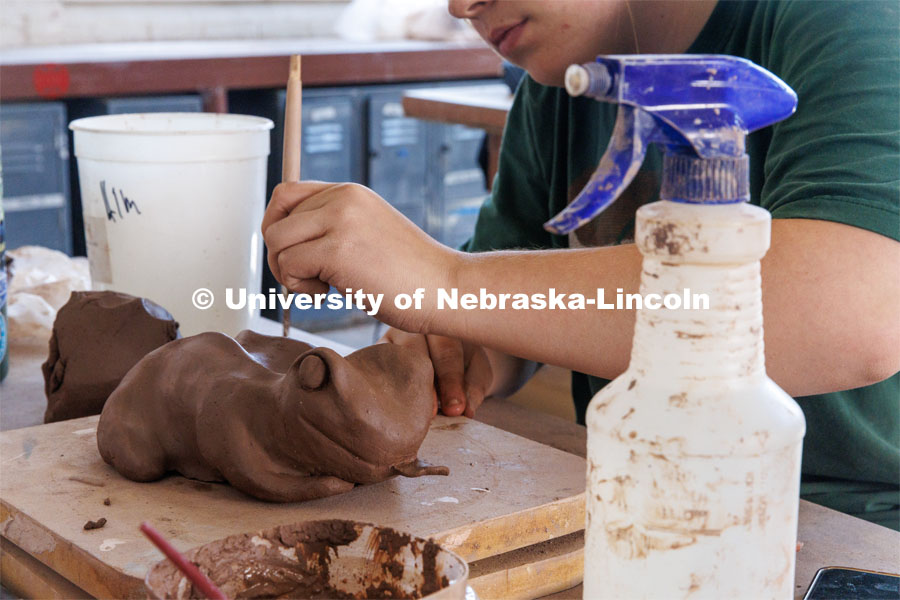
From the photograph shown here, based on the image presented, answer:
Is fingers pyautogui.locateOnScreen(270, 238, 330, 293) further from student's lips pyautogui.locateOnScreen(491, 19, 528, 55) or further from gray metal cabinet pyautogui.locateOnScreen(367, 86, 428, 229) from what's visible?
gray metal cabinet pyautogui.locateOnScreen(367, 86, 428, 229)

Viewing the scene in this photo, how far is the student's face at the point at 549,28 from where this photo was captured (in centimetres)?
116

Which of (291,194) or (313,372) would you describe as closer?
(313,372)

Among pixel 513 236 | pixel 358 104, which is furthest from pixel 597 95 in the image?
pixel 358 104

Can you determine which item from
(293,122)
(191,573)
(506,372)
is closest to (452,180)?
(506,372)

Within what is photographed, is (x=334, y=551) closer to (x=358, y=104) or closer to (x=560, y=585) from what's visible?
(x=560, y=585)

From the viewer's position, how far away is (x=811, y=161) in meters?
0.92

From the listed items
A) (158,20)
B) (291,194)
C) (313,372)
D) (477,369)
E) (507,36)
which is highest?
(158,20)

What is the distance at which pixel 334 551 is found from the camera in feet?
2.21

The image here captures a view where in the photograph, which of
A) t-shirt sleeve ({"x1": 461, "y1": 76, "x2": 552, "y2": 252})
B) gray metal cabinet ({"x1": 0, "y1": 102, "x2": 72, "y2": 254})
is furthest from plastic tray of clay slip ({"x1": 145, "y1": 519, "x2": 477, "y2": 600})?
gray metal cabinet ({"x1": 0, "y1": 102, "x2": 72, "y2": 254})

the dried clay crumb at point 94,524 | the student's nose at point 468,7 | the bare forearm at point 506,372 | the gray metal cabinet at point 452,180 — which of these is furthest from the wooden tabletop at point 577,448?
the gray metal cabinet at point 452,180

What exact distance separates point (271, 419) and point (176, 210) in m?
0.55

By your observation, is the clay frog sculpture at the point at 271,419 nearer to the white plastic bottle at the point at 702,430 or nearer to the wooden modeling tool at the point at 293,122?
the wooden modeling tool at the point at 293,122

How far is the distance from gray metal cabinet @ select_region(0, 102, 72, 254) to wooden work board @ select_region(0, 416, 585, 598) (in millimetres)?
2607

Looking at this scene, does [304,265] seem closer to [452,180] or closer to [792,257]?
[792,257]
